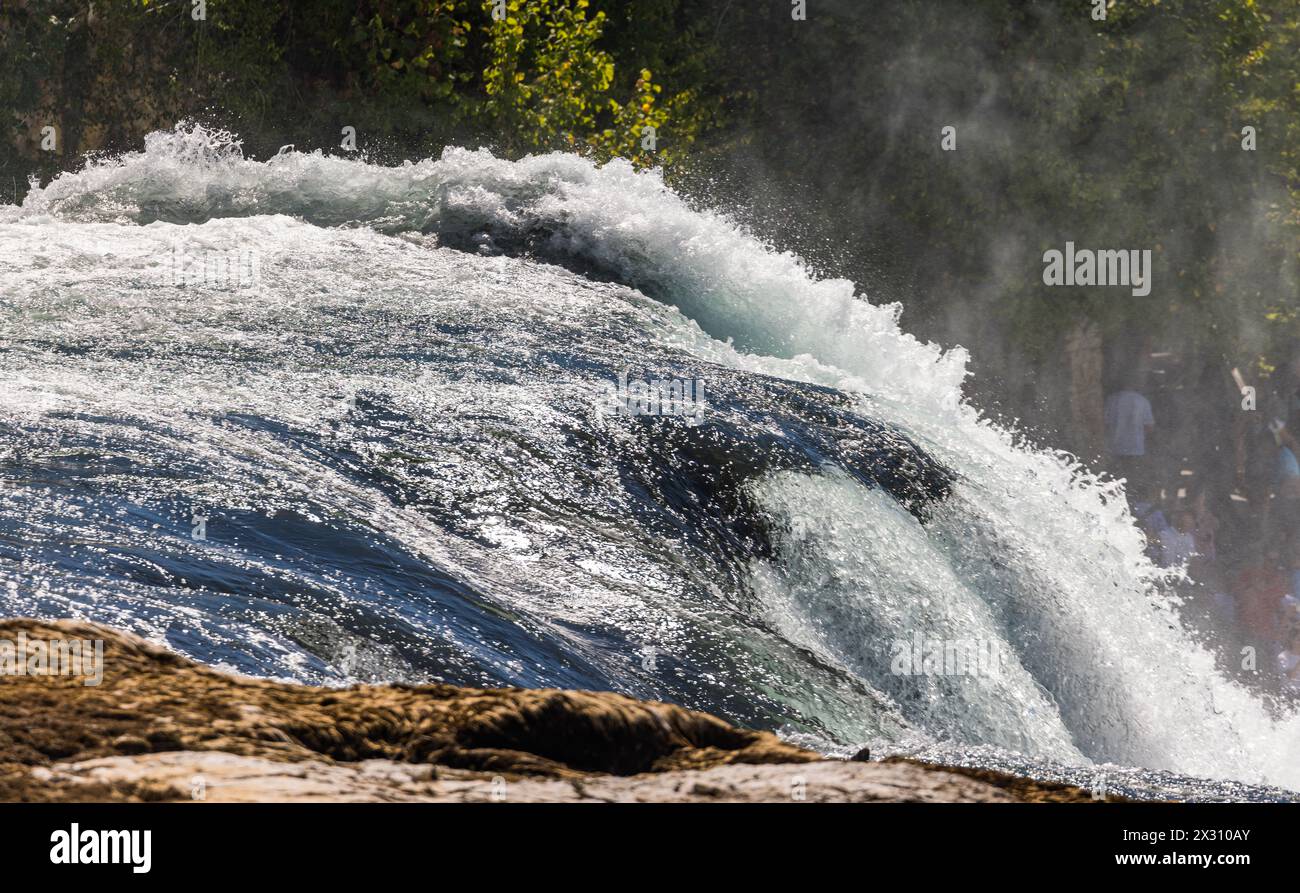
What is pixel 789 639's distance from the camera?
15.6ft

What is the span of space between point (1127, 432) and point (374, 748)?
548 inches

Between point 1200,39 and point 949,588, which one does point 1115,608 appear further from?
point 1200,39

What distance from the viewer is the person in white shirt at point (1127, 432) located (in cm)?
1522

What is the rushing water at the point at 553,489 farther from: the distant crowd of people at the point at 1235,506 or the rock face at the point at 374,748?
the distant crowd of people at the point at 1235,506

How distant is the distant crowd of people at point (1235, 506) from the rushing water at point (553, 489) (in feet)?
16.4

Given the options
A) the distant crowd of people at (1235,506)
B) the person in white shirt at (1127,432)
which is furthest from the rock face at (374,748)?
the person in white shirt at (1127,432)

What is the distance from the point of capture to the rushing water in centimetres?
397

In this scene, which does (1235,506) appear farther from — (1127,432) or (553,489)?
(553,489)

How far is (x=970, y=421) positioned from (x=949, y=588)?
275cm

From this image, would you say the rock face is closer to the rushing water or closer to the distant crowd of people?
the rushing water

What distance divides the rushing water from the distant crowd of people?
5009 millimetres

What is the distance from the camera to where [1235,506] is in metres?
16.2

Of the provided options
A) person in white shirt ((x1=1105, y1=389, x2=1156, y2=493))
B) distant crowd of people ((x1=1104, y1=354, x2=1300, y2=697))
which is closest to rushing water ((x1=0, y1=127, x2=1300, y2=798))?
distant crowd of people ((x1=1104, y1=354, x2=1300, y2=697))
